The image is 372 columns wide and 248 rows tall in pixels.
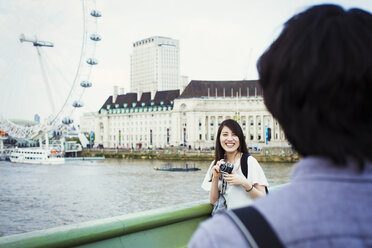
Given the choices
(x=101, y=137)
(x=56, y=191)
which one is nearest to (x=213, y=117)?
(x=101, y=137)

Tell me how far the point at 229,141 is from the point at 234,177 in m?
0.61

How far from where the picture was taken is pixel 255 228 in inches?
35.0

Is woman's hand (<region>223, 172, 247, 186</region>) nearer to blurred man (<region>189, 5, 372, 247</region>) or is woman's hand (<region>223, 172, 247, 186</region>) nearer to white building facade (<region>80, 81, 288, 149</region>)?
blurred man (<region>189, 5, 372, 247</region>)

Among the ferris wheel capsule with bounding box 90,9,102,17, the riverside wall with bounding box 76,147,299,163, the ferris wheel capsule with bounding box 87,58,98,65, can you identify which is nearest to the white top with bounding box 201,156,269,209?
the ferris wheel capsule with bounding box 87,58,98,65

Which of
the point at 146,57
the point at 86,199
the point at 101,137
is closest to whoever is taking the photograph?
the point at 86,199

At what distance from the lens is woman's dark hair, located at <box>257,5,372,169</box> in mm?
933

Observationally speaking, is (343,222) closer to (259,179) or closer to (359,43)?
A: (359,43)

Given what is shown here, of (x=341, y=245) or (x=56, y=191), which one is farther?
(x=56, y=191)

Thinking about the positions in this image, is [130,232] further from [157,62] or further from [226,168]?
[157,62]

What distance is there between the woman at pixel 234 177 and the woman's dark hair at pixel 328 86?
221 cm

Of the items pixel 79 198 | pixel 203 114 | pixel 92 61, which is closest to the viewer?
pixel 79 198

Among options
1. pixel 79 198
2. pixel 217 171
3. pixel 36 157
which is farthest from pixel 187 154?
pixel 217 171

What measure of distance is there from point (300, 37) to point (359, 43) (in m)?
0.15

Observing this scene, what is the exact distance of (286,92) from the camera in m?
1.00
